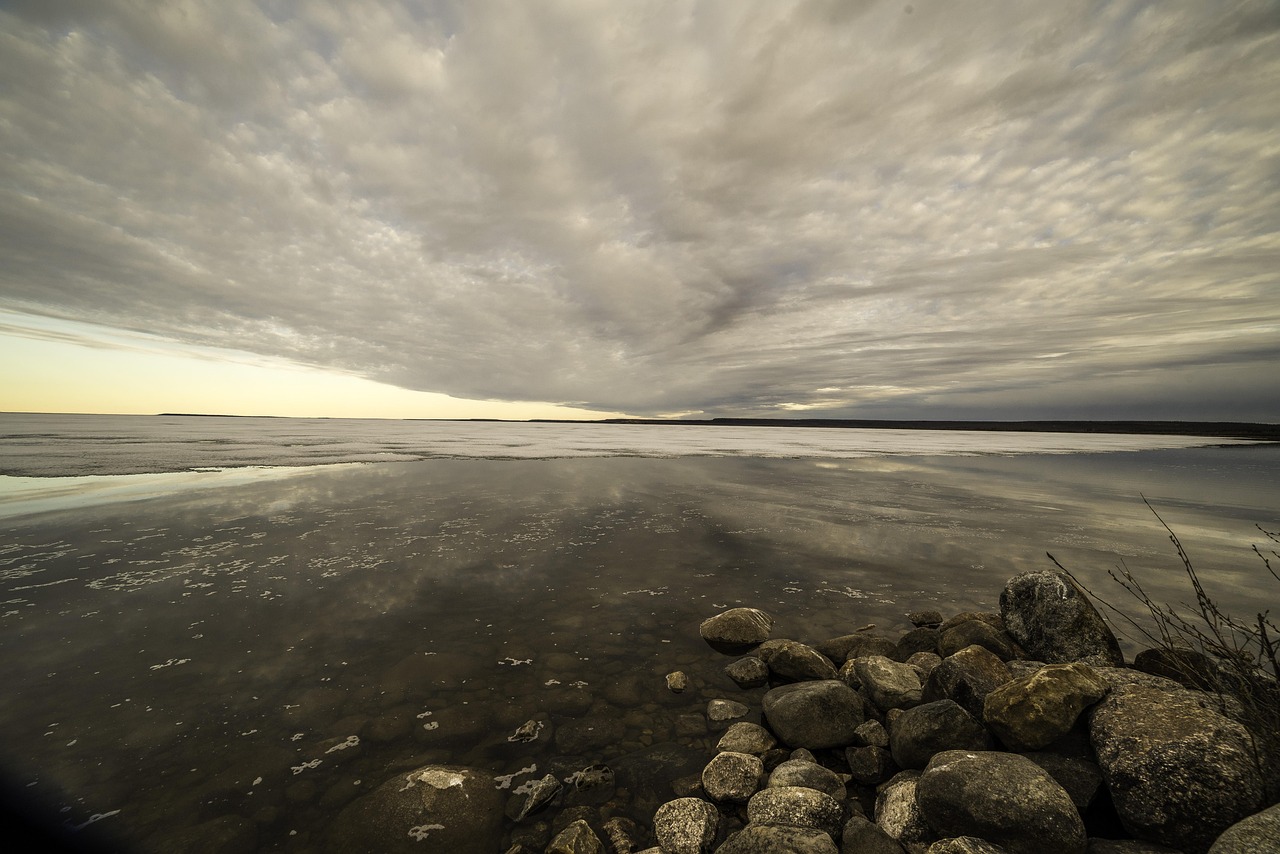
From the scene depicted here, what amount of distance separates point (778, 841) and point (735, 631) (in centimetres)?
448

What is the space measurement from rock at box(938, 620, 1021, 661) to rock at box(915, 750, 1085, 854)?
135 inches

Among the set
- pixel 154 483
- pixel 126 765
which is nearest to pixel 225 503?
pixel 154 483

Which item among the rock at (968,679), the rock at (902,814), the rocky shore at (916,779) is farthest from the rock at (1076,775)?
the rock at (902,814)

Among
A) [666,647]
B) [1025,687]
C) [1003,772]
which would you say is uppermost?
[1025,687]

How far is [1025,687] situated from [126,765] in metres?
10.1

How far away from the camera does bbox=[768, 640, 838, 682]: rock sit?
294 inches

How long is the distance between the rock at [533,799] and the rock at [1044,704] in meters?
4.96

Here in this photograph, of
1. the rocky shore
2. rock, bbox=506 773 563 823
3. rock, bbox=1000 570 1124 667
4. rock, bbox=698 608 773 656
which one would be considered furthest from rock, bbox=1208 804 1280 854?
rock, bbox=698 608 773 656

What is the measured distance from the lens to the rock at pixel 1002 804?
3.99 m

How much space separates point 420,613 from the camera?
31.0 ft

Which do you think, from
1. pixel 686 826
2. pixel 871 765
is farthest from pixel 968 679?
pixel 686 826

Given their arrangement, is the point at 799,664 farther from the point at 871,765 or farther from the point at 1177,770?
the point at 1177,770

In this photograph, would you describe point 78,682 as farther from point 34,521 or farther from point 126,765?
point 34,521

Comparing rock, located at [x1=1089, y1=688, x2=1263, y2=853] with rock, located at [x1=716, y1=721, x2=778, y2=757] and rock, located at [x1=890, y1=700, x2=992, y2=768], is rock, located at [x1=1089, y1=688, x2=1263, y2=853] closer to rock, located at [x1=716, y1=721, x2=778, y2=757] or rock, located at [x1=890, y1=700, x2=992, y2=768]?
rock, located at [x1=890, y1=700, x2=992, y2=768]
